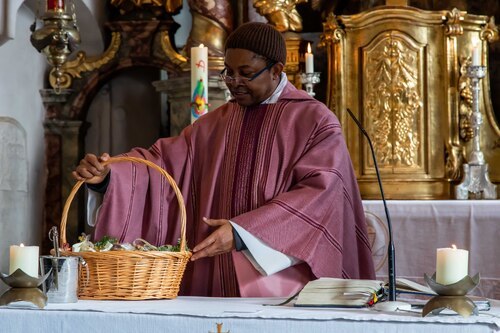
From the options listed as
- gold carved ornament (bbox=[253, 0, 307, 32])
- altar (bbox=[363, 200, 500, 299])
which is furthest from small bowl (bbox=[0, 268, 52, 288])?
gold carved ornament (bbox=[253, 0, 307, 32])

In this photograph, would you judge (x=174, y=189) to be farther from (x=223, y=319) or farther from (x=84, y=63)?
(x=84, y=63)

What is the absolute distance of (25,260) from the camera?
10.4 feet

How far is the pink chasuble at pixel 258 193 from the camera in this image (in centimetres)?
400

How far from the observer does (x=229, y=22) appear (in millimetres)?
7891

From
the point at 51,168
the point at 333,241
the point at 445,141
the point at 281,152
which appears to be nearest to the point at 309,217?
the point at 333,241

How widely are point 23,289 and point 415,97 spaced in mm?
4364

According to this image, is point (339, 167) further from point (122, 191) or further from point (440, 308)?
point (440, 308)

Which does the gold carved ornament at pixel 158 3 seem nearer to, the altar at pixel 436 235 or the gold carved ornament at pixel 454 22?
the gold carved ornament at pixel 454 22

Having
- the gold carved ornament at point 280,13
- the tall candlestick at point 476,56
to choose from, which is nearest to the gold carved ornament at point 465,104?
the tall candlestick at point 476,56

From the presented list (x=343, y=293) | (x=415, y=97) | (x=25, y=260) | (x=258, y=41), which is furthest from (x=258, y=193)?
(x=415, y=97)

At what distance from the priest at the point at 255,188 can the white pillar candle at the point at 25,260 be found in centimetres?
72

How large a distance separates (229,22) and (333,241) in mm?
4071

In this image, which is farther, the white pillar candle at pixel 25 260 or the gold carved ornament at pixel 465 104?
the gold carved ornament at pixel 465 104

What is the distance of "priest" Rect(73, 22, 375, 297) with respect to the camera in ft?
13.0
